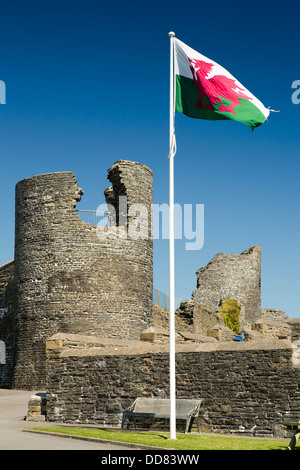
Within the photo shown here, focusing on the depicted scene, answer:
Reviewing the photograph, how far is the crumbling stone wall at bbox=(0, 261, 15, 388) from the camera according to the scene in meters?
29.8

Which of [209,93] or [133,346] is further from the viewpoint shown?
[133,346]

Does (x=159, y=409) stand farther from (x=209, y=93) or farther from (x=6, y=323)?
(x=6, y=323)

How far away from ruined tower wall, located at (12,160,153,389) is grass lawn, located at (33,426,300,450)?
13.0 m

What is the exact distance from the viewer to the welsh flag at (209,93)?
12.8 m

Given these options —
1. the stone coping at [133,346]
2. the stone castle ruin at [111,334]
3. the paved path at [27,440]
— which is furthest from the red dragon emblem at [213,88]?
the paved path at [27,440]

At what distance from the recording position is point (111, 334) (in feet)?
86.9

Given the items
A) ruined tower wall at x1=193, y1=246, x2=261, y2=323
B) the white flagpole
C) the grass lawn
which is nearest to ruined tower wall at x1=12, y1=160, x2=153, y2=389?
the grass lawn

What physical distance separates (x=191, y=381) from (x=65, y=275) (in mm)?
13069

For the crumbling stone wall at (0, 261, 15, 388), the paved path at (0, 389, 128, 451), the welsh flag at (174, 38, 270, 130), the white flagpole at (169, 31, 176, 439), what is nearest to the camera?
the paved path at (0, 389, 128, 451)

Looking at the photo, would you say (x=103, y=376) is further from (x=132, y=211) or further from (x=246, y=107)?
(x=132, y=211)

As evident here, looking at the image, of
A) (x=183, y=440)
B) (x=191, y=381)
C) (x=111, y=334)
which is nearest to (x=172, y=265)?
(x=183, y=440)

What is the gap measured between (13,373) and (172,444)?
18204 mm

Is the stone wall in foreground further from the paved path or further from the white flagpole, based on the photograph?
the white flagpole
